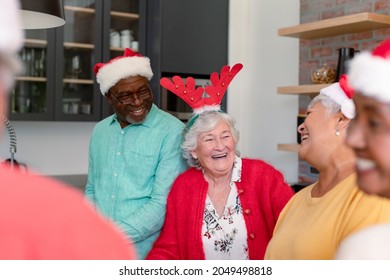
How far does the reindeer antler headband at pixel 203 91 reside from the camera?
1629 mm

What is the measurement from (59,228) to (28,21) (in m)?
1.17

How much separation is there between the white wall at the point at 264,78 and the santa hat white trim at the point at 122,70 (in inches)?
64.8

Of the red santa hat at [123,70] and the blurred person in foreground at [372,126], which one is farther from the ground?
the red santa hat at [123,70]

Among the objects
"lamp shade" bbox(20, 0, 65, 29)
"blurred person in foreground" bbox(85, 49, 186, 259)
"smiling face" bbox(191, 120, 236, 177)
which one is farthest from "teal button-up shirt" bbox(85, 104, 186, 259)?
"lamp shade" bbox(20, 0, 65, 29)

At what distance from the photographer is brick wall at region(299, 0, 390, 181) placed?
274 centimetres

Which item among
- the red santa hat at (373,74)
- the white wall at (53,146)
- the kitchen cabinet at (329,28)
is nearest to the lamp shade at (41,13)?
the red santa hat at (373,74)

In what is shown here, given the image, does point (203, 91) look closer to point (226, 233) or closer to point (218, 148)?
point (218, 148)

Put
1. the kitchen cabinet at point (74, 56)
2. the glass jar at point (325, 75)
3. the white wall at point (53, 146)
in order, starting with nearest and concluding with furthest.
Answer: the glass jar at point (325, 75), the kitchen cabinet at point (74, 56), the white wall at point (53, 146)

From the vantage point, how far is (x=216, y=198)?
1.59m

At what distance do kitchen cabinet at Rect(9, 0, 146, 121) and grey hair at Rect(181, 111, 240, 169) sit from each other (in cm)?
165

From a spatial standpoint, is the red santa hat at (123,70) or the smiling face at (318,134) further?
the red santa hat at (123,70)

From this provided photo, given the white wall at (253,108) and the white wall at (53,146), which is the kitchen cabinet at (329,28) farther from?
the white wall at (53,146)

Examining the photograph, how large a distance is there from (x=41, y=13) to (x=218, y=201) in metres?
0.68
